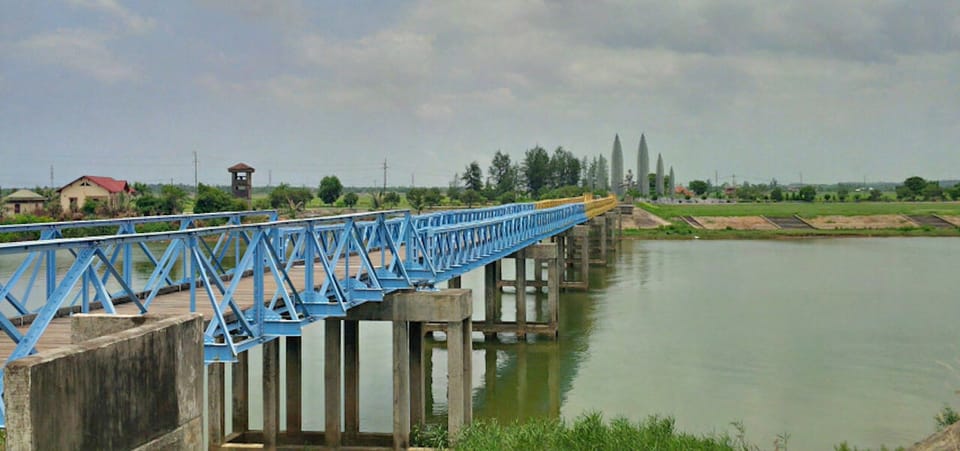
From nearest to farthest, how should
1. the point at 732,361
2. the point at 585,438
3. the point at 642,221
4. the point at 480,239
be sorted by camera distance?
the point at 585,438, the point at 480,239, the point at 732,361, the point at 642,221

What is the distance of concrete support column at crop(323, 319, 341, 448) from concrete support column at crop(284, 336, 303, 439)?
790 millimetres

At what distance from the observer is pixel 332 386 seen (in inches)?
815

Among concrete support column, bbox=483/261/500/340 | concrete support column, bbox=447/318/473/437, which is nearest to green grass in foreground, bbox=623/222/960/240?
concrete support column, bbox=483/261/500/340

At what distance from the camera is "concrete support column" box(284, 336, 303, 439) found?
21594mm

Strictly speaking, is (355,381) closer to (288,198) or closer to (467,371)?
(467,371)

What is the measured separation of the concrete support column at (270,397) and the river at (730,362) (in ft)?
10.3

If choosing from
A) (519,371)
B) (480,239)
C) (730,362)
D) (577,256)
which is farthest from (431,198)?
(480,239)

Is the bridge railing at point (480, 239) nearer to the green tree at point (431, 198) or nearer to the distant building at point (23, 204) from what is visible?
the distant building at point (23, 204)

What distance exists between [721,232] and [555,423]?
92.6 meters

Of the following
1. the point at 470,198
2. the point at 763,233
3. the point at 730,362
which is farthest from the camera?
the point at 470,198

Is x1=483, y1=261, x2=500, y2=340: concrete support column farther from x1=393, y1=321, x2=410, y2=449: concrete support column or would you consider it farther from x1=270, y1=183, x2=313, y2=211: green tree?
x1=270, y1=183, x2=313, y2=211: green tree

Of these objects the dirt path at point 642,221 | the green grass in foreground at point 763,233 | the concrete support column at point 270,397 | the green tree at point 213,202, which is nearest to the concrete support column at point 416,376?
the concrete support column at point 270,397

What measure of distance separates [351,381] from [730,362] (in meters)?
14.8

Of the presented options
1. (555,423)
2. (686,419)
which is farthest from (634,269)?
(555,423)
